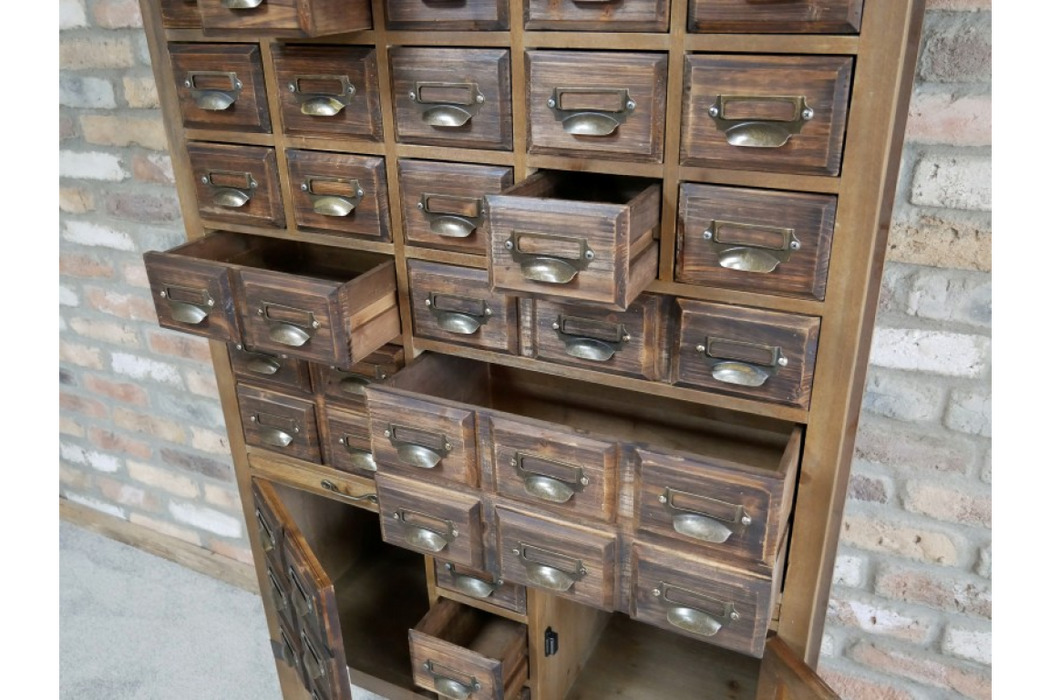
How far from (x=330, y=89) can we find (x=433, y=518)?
70cm

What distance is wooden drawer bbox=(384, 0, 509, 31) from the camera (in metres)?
1.13

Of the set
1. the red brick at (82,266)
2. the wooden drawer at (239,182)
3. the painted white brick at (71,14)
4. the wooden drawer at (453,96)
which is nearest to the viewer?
the wooden drawer at (453,96)

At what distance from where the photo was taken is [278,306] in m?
1.30

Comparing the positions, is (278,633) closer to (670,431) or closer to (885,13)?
(670,431)

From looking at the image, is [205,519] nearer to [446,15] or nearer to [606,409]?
[606,409]

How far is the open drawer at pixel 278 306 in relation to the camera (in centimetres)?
127

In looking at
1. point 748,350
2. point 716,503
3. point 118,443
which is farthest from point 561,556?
point 118,443

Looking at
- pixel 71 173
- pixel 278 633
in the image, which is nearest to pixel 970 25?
pixel 278 633

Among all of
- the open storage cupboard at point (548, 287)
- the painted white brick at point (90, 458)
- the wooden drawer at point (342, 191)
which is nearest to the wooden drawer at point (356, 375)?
the open storage cupboard at point (548, 287)

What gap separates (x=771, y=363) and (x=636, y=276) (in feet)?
0.73

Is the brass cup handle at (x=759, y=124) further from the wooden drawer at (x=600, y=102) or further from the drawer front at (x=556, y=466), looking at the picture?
the drawer front at (x=556, y=466)

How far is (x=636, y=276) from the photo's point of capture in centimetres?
108

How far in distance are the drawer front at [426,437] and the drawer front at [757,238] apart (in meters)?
0.41

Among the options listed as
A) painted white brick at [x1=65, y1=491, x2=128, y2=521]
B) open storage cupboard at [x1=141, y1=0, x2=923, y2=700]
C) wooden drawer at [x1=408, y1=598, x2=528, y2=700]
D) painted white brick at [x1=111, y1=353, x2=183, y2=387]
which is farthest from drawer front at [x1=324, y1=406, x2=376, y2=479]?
painted white brick at [x1=65, y1=491, x2=128, y2=521]
